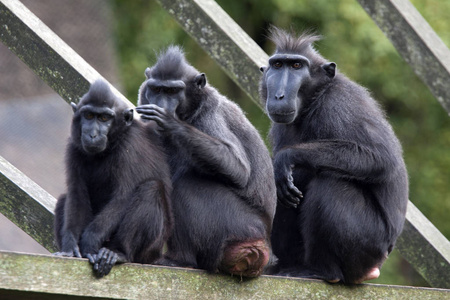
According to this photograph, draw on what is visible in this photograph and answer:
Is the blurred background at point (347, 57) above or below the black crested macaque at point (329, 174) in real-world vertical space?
below

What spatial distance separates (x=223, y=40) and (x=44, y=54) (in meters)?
1.61

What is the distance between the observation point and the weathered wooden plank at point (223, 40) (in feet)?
21.2

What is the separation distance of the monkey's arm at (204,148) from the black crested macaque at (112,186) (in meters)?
0.20

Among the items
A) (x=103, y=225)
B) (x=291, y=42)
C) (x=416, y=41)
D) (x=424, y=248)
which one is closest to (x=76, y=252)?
(x=103, y=225)

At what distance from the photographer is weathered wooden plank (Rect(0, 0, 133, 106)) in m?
5.48

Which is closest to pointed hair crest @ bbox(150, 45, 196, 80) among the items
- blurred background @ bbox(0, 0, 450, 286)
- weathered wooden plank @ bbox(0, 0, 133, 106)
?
weathered wooden plank @ bbox(0, 0, 133, 106)

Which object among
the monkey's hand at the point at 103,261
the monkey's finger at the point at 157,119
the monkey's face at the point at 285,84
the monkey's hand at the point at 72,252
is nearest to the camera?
the monkey's hand at the point at 103,261

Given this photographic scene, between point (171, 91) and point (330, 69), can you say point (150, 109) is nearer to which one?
point (171, 91)

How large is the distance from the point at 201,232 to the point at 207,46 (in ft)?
6.68

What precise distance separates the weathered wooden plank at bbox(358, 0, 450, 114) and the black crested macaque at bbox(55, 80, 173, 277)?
2.82 meters

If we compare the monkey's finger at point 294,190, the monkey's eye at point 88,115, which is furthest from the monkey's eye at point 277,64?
the monkey's eye at point 88,115

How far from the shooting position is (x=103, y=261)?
427 cm

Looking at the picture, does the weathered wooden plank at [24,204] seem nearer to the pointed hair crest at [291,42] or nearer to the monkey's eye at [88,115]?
the monkey's eye at [88,115]

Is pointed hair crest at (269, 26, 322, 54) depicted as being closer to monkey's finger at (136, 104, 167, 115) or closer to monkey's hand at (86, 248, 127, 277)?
monkey's finger at (136, 104, 167, 115)
